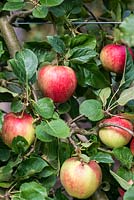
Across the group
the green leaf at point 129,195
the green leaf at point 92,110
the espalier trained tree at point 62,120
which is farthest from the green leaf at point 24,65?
the green leaf at point 129,195

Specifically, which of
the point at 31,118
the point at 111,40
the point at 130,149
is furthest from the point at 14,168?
the point at 111,40

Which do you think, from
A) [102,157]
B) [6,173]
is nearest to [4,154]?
[6,173]

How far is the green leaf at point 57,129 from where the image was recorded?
2.41ft

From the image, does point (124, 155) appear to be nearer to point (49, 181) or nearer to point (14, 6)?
point (49, 181)

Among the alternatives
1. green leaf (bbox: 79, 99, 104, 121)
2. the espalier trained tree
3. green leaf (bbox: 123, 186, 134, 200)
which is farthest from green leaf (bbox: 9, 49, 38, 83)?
green leaf (bbox: 123, 186, 134, 200)

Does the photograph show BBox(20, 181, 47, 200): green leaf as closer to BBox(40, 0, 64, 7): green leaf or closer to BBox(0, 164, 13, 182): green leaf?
BBox(0, 164, 13, 182): green leaf

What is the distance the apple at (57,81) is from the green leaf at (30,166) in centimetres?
12

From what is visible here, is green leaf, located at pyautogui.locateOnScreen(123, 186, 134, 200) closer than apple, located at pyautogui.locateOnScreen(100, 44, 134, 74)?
Yes

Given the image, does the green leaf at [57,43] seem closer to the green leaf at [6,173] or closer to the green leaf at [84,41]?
the green leaf at [84,41]

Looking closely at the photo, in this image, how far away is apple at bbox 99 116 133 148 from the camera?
0.79 meters

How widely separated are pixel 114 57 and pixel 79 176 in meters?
0.26

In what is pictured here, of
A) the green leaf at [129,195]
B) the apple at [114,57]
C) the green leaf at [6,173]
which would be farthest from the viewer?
the apple at [114,57]

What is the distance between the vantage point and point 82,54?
843 millimetres

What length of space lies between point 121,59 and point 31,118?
222 millimetres
